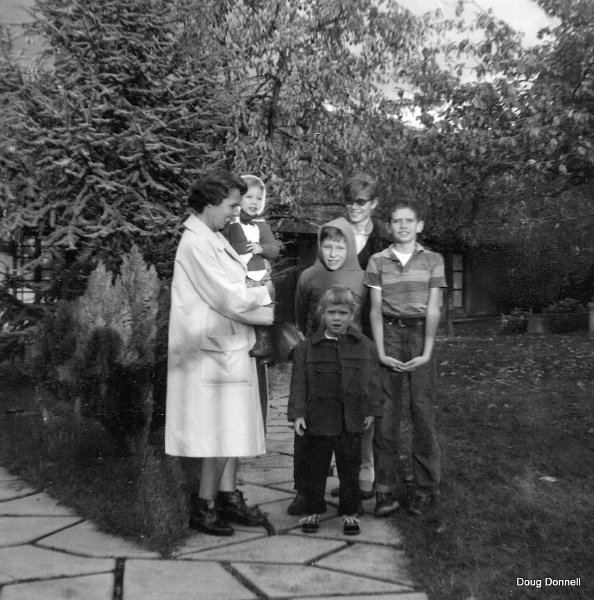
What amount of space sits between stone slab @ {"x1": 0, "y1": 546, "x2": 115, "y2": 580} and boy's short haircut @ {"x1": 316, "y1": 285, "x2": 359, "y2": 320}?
5.49 feet

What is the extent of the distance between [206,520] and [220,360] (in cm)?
86

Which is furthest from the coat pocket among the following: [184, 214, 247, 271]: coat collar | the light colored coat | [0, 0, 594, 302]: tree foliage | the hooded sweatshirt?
[0, 0, 594, 302]: tree foliage

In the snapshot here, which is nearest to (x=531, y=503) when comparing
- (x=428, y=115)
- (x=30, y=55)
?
(x=30, y=55)

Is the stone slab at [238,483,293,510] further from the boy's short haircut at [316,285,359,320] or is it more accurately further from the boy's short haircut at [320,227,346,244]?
the boy's short haircut at [320,227,346,244]

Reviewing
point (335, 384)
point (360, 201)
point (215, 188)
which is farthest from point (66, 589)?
point (360, 201)

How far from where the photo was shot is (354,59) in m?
12.0

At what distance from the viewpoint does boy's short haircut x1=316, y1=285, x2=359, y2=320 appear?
13.7 feet

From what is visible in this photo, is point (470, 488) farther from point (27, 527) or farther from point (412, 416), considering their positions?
point (27, 527)

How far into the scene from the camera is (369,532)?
4195 millimetres

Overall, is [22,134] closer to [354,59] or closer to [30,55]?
[30,55]

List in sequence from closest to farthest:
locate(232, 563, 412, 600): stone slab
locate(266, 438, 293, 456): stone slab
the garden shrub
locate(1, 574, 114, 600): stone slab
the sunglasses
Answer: locate(1, 574, 114, 600): stone slab
locate(232, 563, 412, 600): stone slab
the sunglasses
the garden shrub
locate(266, 438, 293, 456): stone slab

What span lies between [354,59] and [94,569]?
9.96 m

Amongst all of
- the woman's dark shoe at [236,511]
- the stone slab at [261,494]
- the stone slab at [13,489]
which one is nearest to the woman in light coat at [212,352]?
the woman's dark shoe at [236,511]

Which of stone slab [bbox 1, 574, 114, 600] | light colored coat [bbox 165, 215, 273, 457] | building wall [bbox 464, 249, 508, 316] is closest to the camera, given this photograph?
stone slab [bbox 1, 574, 114, 600]
